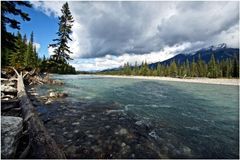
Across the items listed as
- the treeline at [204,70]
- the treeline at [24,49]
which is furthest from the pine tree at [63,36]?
the treeline at [204,70]

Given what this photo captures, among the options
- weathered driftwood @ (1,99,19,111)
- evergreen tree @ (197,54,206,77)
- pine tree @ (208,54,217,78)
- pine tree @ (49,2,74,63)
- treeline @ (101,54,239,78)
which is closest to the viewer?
weathered driftwood @ (1,99,19,111)

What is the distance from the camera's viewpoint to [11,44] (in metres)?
9.71

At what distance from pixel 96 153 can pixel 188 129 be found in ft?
17.1

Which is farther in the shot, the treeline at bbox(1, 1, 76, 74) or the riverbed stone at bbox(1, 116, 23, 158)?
the treeline at bbox(1, 1, 76, 74)

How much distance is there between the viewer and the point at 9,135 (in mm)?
4086

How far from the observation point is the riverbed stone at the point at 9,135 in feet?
12.4

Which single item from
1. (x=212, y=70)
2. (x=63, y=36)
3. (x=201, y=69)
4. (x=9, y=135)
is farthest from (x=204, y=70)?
(x=9, y=135)

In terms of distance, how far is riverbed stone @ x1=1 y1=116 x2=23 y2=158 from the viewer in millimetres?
3773

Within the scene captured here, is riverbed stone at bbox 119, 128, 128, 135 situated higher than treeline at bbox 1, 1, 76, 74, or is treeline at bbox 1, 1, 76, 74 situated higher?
treeline at bbox 1, 1, 76, 74

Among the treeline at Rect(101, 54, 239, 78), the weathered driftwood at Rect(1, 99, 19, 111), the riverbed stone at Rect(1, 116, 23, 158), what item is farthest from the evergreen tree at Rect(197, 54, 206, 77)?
the riverbed stone at Rect(1, 116, 23, 158)

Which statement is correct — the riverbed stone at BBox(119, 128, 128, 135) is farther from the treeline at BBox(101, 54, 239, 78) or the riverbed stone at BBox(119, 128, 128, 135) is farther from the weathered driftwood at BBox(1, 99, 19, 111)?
the treeline at BBox(101, 54, 239, 78)

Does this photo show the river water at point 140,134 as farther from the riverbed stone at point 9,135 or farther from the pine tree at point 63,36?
the pine tree at point 63,36

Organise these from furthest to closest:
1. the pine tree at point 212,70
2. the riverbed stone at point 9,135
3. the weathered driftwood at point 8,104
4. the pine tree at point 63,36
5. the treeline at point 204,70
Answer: the pine tree at point 212,70 → the treeline at point 204,70 → the pine tree at point 63,36 → the weathered driftwood at point 8,104 → the riverbed stone at point 9,135

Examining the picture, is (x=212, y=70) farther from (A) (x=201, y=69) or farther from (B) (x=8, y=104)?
(B) (x=8, y=104)
